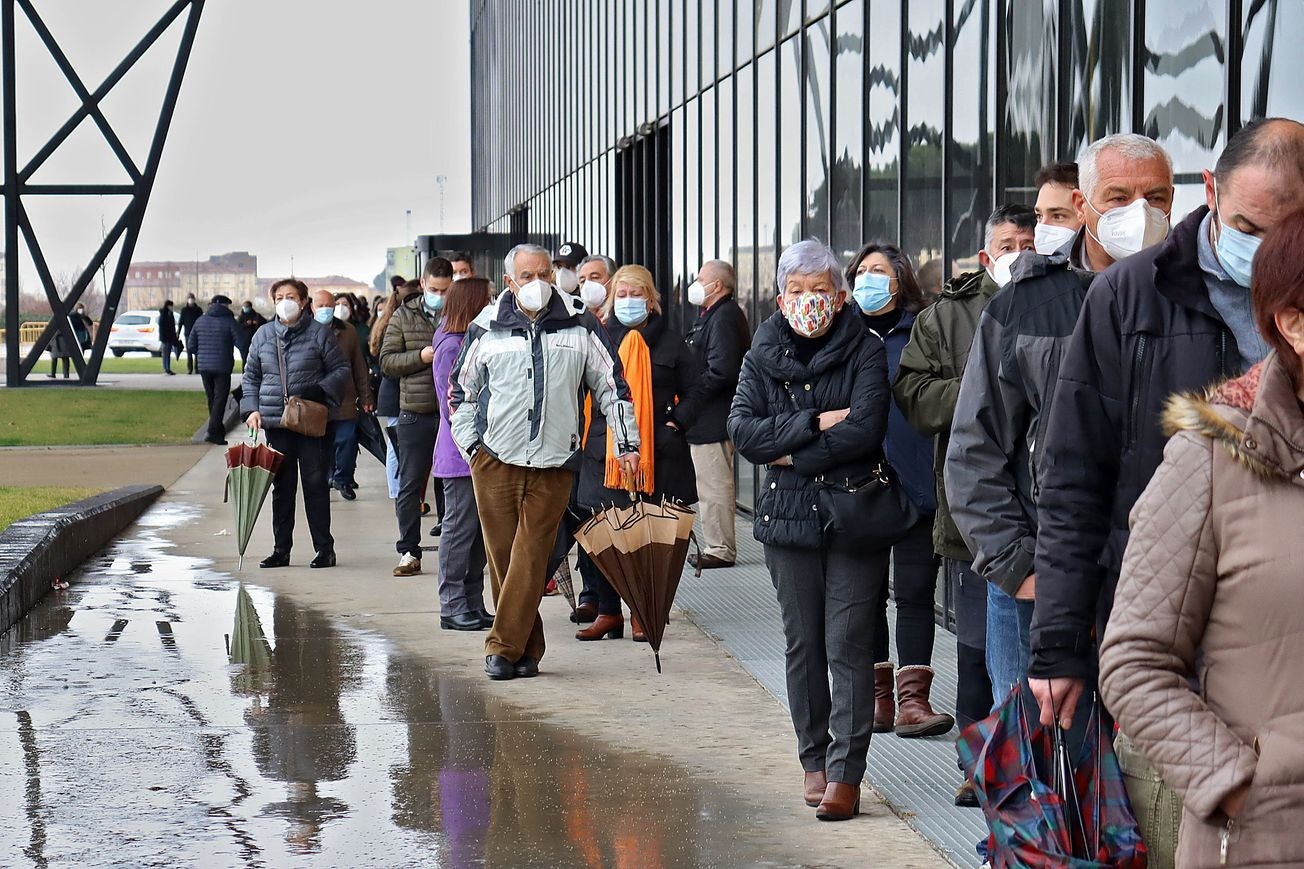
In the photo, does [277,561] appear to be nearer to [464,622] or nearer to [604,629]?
[464,622]

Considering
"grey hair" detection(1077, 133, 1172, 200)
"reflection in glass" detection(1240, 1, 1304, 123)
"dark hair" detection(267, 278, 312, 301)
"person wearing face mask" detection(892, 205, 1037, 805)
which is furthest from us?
"dark hair" detection(267, 278, 312, 301)

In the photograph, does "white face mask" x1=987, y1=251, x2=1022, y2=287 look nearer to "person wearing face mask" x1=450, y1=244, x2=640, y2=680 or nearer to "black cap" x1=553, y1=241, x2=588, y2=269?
"person wearing face mask" x1=450, y1=244, x2=640, y2=680

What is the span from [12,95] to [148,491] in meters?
21.8

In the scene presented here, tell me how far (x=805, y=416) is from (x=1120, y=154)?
70.1 inches

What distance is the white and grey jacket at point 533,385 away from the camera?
8141mm

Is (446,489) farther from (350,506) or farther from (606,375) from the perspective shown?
(350,506)

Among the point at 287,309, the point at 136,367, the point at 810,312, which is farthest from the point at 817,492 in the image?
the point at 136,367

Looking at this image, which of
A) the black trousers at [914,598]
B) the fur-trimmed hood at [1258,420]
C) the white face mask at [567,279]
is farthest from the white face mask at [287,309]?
the fur-trimmed hood at [1258,420]

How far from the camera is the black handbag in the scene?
5703 millimetres

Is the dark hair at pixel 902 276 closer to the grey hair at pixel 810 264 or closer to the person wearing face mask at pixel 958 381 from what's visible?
the person wearing face mask at pixel 958 381

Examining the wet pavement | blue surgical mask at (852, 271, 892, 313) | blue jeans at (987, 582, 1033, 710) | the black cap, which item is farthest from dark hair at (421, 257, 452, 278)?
blue jeans at (987, 582, 1033, 710)

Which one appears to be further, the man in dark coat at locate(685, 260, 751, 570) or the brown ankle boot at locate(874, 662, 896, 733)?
the man in dark coat at locate(685, 260, 751, 570)

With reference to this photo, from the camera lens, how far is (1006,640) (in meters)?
4.63

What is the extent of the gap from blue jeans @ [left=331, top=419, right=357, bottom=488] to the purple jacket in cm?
769
